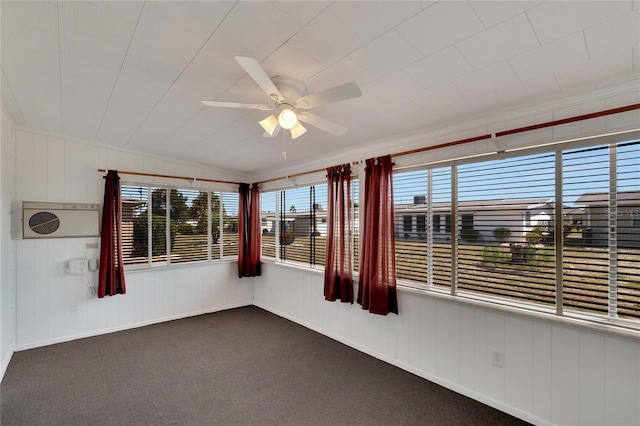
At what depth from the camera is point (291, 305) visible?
4.42 m

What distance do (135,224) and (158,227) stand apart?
0.30 metres

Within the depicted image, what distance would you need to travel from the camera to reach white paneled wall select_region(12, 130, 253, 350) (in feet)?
11.1

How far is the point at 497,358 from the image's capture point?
234 centimetres

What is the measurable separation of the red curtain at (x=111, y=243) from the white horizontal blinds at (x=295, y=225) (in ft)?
7.38

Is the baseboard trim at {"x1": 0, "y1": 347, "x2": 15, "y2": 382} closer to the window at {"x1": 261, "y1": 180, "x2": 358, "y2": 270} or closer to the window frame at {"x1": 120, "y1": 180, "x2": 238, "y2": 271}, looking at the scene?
the window frame at {"x1": 120, "y1": 180, "x2": 238, "y2": 271}

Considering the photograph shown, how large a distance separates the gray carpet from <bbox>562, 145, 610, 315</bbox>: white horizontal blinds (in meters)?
1.08

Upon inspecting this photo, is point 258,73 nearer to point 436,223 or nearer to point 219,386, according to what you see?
point 436,223

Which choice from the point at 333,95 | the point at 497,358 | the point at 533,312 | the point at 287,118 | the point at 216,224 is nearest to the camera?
the point at 333,95

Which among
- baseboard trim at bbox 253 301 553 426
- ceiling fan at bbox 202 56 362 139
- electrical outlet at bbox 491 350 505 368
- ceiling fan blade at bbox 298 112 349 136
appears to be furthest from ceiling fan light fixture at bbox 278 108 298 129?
baseboard trim at bbox 253 301 553 426

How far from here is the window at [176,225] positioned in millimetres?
4141

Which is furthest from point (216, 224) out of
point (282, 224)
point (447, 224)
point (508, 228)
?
point (508, 228)

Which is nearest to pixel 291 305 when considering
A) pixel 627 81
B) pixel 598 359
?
pixel 598 359

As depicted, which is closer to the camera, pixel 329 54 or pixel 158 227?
pixel 329 54

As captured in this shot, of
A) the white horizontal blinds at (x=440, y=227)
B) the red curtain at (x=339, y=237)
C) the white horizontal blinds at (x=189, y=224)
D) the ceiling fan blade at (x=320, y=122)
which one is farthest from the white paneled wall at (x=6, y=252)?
the white horizontal blinds at (x=440, y=227)
